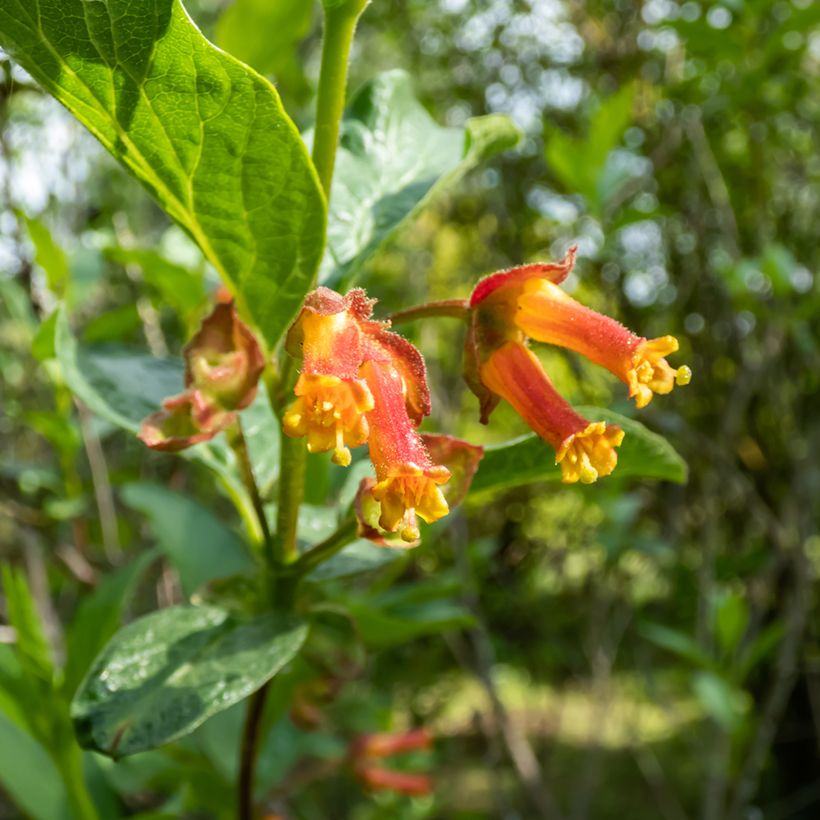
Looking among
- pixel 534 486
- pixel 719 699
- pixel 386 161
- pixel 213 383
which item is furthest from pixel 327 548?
pixel 534 486

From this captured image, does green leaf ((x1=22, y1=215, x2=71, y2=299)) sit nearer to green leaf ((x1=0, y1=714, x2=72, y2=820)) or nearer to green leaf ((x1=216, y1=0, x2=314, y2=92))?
green leaf ((x1=216, y1=0, x2=314, y2=92))

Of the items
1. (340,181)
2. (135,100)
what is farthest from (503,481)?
(135,100)

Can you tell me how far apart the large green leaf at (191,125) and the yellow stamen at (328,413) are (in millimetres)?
117

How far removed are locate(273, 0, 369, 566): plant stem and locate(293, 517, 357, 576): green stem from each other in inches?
1.2

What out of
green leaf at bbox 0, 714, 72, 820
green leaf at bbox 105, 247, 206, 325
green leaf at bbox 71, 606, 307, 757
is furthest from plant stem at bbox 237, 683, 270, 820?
green leaf at bbox 105, 247, 206, 325

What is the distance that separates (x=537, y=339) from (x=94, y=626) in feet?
2.09

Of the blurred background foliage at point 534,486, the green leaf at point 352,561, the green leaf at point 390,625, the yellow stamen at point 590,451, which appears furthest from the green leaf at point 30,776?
the yellow stamen at point 590,451

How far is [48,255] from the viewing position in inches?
58.9

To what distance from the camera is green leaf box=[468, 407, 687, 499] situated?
0.79 metres

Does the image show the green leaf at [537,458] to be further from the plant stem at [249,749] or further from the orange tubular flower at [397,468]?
the plant stem at [249,749]

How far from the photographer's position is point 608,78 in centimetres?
310

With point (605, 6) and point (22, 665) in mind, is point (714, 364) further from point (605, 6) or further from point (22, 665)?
point (22, 665)

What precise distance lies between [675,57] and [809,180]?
0.56 metres

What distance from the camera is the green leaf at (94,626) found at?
3.48 feet
